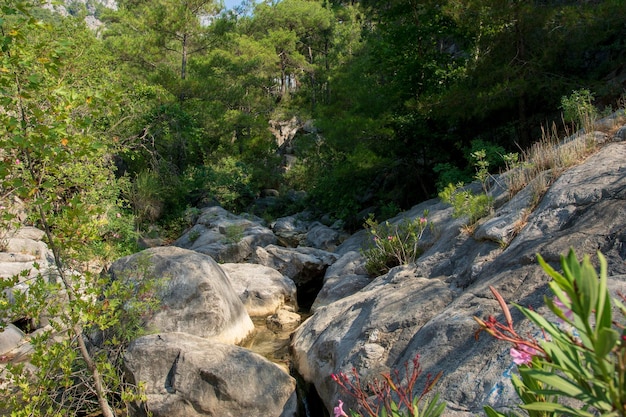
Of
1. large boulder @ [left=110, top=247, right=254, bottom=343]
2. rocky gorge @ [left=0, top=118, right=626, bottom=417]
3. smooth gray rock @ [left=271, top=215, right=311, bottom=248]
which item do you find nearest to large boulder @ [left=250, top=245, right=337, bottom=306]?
rocky gorge @ [left=0, top=118, right=626, bottom=417]

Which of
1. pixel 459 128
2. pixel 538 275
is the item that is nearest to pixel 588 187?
pixel 538 275

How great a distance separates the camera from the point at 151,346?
5.16 m

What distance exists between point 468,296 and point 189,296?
4.05 meters

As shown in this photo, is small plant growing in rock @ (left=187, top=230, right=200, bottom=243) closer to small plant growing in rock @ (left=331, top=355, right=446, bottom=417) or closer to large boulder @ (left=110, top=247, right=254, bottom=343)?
large boulder @ (left=110, top=247, right=254, bottom=343)

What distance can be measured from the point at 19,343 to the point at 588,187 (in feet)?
26.0

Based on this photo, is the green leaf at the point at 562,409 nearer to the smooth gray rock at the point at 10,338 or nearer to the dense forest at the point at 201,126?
the dense forest at the point at 201,126

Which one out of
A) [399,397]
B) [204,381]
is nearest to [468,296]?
[399,397]

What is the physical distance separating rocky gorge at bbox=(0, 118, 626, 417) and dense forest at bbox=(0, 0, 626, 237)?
2.07 meters

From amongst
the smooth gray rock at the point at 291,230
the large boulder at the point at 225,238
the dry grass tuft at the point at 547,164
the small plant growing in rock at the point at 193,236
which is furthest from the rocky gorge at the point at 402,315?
the smooth gray rock at the point at 291,230

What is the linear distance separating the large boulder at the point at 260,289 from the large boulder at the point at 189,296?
4.62 ft

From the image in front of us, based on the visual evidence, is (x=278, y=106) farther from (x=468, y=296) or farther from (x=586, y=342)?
(x=586, y=342)

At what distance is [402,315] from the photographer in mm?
4535

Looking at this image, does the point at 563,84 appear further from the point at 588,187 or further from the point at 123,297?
the point at 123,297

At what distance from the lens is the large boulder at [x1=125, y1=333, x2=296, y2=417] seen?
4820 mm
